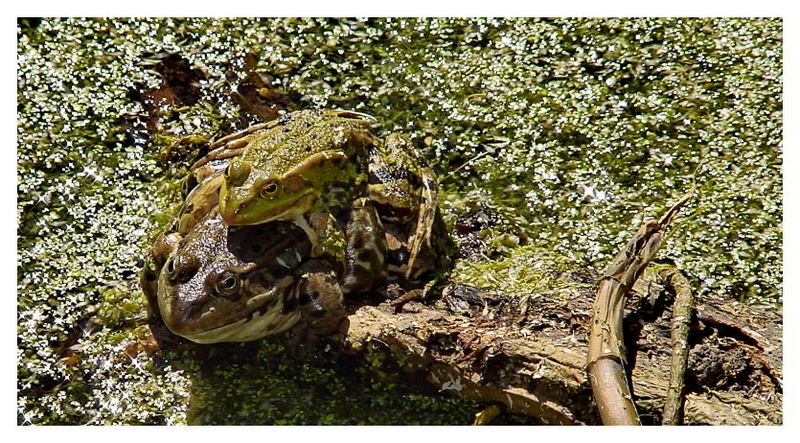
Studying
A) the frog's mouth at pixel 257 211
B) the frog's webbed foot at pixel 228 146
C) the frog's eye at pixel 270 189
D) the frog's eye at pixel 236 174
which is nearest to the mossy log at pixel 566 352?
the frog's mouth at pixel 257 211

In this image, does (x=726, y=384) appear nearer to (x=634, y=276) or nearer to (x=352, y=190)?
(x=634, y=276)

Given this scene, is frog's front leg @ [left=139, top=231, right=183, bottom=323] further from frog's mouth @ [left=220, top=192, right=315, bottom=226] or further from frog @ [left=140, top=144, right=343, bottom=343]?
frog's mouth @ [left=220, top=192, right=315, bottom=226]

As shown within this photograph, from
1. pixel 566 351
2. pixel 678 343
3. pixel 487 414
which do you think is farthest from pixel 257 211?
pixel 678 343

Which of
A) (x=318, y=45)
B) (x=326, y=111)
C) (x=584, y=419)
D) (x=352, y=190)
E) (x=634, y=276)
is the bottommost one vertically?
(x=584, y=419)

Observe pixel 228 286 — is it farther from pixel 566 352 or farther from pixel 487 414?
pixel 566 352

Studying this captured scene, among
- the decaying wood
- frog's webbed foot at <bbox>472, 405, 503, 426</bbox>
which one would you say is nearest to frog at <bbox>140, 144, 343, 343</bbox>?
the decaying wood

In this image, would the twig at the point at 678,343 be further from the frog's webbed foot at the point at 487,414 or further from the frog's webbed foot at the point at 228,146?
the frog's webbed foot at the point at 228,146

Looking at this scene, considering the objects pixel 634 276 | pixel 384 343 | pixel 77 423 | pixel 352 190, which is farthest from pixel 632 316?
pixel 77 423
